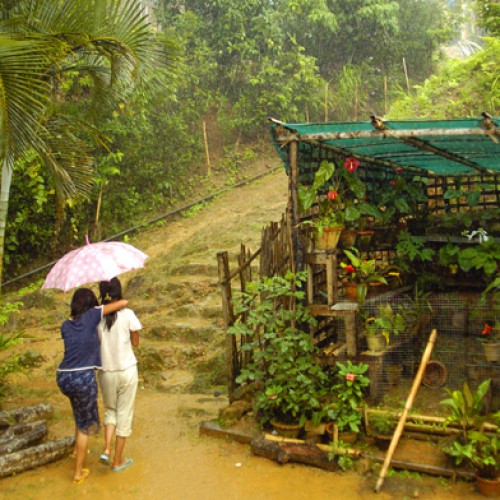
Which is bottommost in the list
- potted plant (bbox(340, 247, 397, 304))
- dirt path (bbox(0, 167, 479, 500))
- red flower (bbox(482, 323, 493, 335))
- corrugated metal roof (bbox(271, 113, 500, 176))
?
dirt path (bbox(0, 167, 479, 500))

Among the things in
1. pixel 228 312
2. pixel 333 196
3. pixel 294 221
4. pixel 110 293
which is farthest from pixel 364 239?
pixel 110 293

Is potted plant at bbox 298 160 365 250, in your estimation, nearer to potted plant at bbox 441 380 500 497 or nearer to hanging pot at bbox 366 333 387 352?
hanging pot at bbox 366 333 387 352

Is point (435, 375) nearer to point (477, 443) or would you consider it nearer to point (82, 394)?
point (477, 443)

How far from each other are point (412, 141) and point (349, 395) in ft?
7.31

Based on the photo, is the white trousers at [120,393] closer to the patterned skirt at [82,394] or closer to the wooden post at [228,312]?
the patterned skirt at [82,394]

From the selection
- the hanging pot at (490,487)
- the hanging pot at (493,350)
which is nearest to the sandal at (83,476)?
the hanging pot at (490,487)

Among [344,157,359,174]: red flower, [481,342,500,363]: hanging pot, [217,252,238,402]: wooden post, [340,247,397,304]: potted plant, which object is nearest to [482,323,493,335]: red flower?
[481,342,500,363]: hanging pot

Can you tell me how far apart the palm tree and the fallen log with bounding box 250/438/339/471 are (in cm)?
336

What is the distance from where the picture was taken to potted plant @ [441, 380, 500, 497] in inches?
154

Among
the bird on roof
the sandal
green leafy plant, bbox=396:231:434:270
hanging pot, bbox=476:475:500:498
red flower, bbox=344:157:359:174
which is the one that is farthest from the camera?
green leafy plant, bbox=396:231:434:270

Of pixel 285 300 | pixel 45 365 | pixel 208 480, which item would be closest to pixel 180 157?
pixel 45 365

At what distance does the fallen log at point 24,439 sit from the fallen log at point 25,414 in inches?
12.9

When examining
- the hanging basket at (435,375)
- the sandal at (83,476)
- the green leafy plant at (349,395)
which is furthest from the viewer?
the hanging basket at (435,375)

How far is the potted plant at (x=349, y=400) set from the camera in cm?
462
